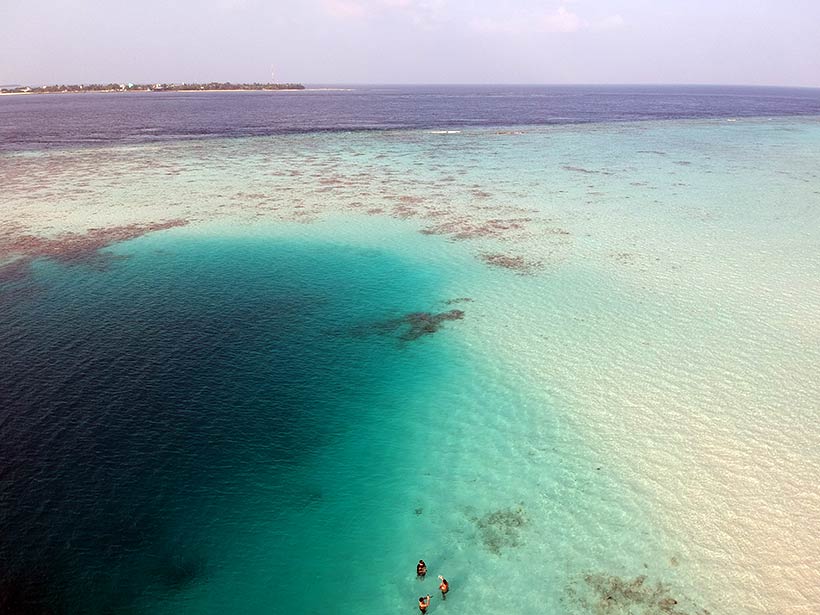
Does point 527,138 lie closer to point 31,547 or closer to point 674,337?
point 674,337

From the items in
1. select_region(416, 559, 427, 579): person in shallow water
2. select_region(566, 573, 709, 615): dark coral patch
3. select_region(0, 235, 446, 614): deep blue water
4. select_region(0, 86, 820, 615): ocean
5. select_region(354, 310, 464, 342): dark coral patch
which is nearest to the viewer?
select_region(566, 573, 709, 615): dark coral patch

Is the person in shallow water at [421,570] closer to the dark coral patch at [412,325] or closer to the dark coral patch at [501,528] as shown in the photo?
the dark coral patch at [501,528]

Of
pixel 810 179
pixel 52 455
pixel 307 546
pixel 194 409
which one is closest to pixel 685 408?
pixel 307 546

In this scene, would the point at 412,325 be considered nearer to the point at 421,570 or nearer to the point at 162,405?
the point at 162,405

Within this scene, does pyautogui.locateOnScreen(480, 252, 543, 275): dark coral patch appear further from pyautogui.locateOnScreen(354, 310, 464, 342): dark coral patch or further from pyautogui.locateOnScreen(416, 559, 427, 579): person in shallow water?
pyautogui.locateOnScreen(416, 559, 427, 579): person in shallow water

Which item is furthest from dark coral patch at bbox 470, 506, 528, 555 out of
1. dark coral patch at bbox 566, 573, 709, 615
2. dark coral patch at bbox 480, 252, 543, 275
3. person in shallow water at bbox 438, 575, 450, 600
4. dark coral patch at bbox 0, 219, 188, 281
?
dark coral patch at bbox 0, 219, 188, 281
